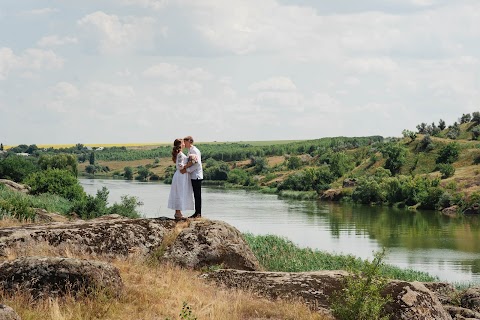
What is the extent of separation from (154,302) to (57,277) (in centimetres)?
154

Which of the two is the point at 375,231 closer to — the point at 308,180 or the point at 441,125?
the point at 308,180

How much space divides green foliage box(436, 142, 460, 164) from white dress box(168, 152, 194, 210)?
310 feet

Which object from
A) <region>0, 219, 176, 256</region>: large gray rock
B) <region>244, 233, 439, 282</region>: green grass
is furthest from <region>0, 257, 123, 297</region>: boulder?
<region>244, 233, 439, 282</region>: green grass

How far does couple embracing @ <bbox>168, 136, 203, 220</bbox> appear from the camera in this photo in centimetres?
1505

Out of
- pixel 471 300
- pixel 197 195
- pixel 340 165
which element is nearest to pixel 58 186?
pixel 197 195

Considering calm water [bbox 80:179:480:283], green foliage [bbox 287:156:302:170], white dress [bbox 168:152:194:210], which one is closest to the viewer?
white dress [bbox 168:152:194:210]

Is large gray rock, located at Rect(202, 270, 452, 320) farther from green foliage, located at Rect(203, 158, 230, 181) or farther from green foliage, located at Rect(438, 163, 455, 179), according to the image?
green foliage, located at Rect(203, 158, 230, 181)

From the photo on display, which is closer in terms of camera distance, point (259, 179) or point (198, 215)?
point (198, 215)

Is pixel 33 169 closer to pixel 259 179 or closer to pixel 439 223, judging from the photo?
pixel 439 223

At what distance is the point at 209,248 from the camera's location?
14141 mm

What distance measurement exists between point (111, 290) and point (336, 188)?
9873 centimetres

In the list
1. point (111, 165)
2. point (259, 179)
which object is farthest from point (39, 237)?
point (111, 165)

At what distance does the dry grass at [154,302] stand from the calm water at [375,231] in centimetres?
1828

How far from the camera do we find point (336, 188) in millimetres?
106562
